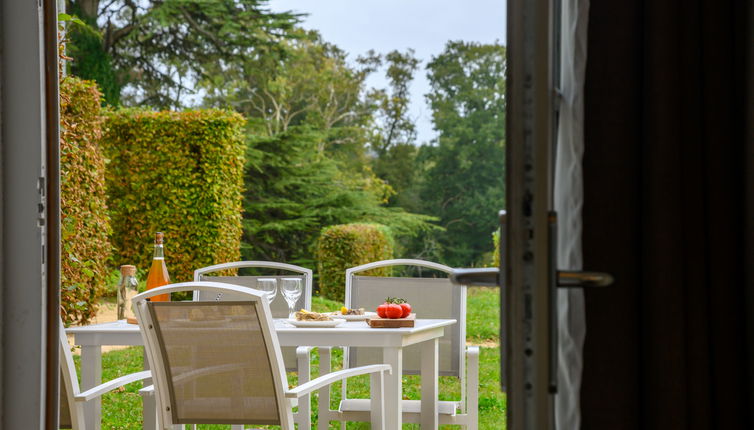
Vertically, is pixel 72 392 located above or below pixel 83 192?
below

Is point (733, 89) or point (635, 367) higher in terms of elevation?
point (733, 89)

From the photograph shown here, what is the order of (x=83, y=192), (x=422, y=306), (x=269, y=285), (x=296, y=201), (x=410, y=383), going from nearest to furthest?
1. (x=269, y=285)
2. (x=422, y=306)
3. (x=83, y=192)
4. (x=410, y=383)
5. (x=296, y=201)

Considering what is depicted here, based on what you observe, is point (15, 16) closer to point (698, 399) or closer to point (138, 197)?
point (698, 399)

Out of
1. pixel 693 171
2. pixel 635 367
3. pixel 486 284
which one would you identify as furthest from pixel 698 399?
pixel 486 284

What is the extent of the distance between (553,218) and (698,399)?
1.72 ft

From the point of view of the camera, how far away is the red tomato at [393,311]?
121 inches

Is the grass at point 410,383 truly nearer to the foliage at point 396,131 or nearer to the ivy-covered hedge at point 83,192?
the ivy-covered hedge at point 83,192

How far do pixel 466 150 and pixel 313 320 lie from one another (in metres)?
9.60

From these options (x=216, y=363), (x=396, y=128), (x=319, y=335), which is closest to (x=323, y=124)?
(x=396, y=128)

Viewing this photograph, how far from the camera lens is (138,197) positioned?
7781 mm

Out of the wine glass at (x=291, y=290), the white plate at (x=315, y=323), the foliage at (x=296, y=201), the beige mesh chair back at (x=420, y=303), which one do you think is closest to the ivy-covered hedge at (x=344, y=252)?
the foliage at (x=296, y=201)

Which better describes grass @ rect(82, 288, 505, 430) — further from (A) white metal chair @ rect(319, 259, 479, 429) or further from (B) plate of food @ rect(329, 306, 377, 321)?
(B) plate of food @ rect(329, 306, 377, 321)

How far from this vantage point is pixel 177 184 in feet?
25.1

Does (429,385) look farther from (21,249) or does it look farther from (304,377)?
(21,249)
